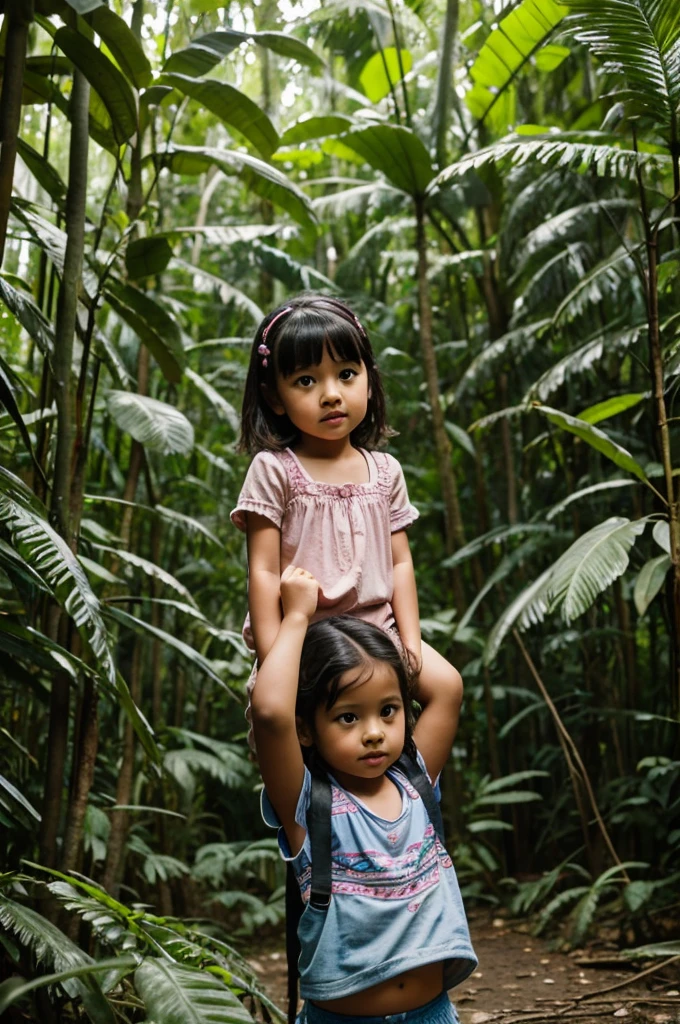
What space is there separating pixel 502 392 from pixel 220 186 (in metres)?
2.73

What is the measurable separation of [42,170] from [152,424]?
0.74 m

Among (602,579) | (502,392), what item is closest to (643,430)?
(502,392)

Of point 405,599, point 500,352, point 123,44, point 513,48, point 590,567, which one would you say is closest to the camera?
point 405,599

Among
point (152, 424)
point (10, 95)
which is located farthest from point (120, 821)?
point (10, 95)

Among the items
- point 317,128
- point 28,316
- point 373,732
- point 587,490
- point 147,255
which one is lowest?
point 373,732

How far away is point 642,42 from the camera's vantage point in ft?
7.83

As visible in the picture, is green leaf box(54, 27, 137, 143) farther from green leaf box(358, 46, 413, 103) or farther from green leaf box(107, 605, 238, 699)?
green leaf box(358, 46, 413, 103)

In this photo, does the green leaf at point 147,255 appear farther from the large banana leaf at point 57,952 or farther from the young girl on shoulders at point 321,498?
the large banana leaf at point 57,952

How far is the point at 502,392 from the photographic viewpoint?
15.6 feet

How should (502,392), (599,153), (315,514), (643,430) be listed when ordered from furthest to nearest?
(502,392)
(643,430)
(599,153)
(315,514)

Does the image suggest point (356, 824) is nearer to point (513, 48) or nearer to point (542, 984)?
point (542, 984)

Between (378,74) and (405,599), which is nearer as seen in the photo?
(405,599)

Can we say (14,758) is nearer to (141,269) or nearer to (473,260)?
(141,269)

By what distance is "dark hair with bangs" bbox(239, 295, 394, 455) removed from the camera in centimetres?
197
